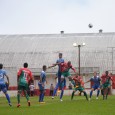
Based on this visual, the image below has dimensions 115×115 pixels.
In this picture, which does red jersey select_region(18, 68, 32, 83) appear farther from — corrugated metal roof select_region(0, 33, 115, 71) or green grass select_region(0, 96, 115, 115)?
corrugated metal roof select_region(0, 33, 115, 71)

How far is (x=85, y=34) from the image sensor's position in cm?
8731

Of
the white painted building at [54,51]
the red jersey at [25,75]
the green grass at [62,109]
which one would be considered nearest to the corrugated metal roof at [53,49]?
the white painted building at [54,51]

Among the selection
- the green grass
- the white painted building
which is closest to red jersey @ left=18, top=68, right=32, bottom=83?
the green grass

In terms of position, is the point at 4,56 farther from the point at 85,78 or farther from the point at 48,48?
the point at 85,78

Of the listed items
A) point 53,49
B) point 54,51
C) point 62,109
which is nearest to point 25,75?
point 62,109

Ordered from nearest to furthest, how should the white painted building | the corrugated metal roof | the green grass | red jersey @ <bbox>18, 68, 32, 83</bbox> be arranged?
the green grass, red jersey @ <bbox>18, 68, 32, 83</bbox>, the white painted building, the corrugated metal roof

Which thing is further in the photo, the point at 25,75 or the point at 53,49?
the point at 53,49

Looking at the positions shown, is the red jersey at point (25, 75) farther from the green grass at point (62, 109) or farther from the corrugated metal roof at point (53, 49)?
the corrugated metal roof at point (53, 49)

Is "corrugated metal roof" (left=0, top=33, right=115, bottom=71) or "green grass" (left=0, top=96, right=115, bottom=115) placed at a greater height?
"corrugated metal roof" (left=0, top=33, right=115, bottom=71)

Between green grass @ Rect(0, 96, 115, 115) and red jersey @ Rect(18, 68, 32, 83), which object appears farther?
red jersey @ Rect(18, 68, 32, 83)

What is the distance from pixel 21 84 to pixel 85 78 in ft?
153

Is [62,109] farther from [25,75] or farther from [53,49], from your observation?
Result: [53,49]

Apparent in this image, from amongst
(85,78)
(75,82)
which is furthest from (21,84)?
(85,78)

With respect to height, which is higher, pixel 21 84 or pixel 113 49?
pixel 113 49
